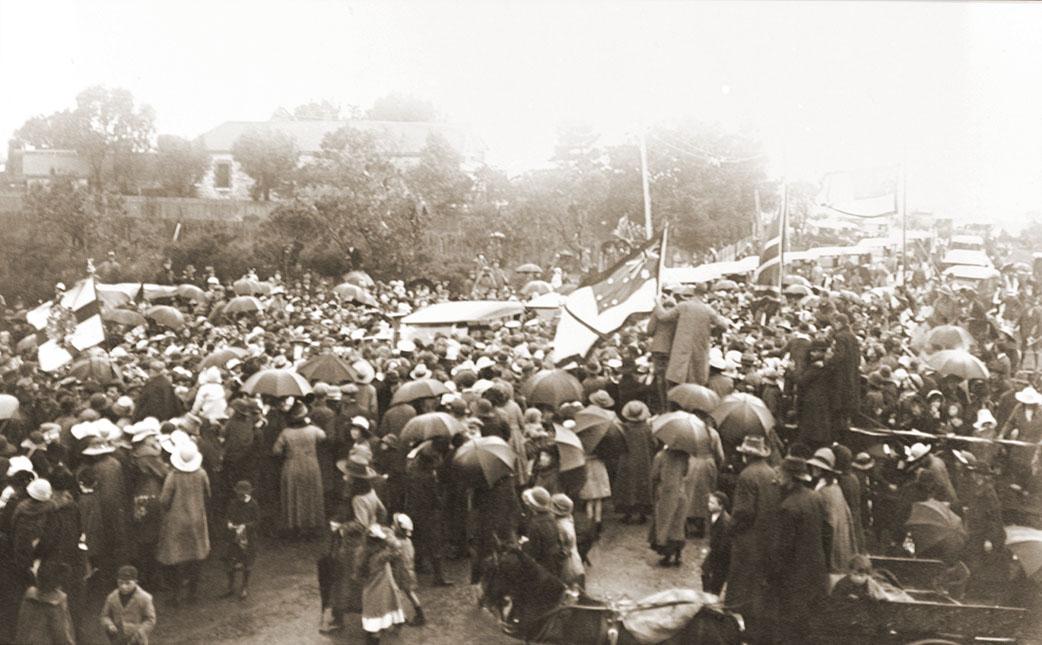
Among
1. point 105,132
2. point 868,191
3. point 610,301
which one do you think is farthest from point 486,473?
point 105,132

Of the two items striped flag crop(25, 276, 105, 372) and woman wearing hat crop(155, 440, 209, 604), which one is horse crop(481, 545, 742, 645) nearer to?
woman wearing hat crop(155, 440, 209, 604)

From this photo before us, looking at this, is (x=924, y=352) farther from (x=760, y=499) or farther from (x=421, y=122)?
(x=421, y=122)

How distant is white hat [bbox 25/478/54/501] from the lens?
7.80m

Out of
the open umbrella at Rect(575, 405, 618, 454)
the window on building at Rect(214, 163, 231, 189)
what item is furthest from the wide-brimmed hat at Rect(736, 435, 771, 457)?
the window on building at Rect(214, 163, 231, 189)

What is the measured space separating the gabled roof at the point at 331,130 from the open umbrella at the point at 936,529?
53.0m

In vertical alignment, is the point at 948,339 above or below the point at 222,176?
below

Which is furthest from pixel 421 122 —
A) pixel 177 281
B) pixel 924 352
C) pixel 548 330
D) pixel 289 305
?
pixel 924 352

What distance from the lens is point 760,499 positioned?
314 inches

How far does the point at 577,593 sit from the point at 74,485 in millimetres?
4704

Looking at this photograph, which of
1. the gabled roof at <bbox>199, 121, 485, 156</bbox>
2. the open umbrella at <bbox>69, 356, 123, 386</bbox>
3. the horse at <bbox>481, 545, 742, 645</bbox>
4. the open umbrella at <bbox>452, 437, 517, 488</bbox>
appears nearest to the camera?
the horse at <bbox>481, 545, 742, 645</bbox>

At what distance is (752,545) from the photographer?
25.8 feet

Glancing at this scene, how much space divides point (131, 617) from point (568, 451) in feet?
13.5

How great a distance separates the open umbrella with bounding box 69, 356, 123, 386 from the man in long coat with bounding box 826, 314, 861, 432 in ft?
29.9

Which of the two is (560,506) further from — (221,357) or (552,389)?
(221,357)
